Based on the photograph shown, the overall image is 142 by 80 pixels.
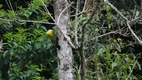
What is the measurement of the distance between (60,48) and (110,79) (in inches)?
41.2

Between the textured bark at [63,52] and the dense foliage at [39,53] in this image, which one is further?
the dense foliage at [39,53]

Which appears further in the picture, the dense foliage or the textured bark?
the dense foliage

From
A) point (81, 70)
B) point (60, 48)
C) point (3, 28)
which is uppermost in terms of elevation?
point (3, 28)

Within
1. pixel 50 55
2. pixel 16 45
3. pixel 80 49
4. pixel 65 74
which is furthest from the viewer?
pixel 50 55

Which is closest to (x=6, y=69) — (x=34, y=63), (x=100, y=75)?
(x=34, y=63)

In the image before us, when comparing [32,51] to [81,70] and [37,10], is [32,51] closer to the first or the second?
[37,10]

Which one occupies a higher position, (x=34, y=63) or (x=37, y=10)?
(x=37, y=10)

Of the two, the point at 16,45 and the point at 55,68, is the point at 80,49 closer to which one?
the point at 16,45

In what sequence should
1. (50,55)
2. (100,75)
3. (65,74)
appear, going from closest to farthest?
(65,74) → (50,55) → (100,75)

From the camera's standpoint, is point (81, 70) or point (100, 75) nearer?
point (81, 70)

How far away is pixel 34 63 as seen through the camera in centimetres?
318

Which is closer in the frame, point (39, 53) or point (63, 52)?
point (63, 52)

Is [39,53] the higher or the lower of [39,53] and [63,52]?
the higher

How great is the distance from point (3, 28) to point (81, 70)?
1.68 metres
